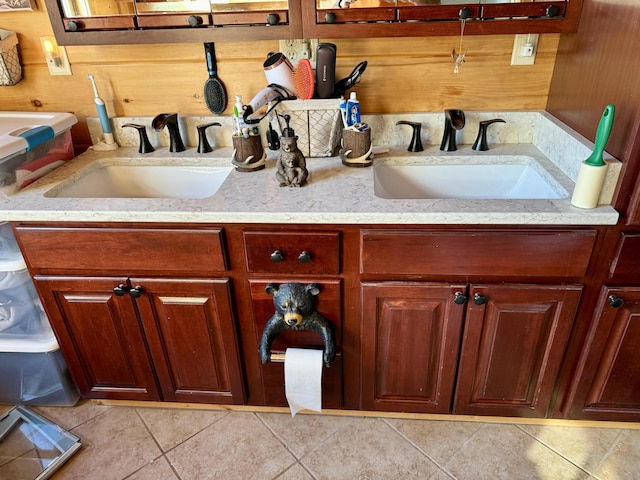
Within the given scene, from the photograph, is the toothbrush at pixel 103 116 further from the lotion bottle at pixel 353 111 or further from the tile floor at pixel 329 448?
the tile floor at pixel 329 448

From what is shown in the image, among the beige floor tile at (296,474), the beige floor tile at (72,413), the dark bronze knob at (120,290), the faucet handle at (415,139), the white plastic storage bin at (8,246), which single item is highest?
the faucet handle at (415,139)

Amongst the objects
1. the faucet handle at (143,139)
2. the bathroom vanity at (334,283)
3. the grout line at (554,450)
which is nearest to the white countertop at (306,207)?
the bathroom vanity at (334,283)

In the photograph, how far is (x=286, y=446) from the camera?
4.87 feet

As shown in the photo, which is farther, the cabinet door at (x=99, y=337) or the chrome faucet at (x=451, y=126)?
the chrome faucet at (x=451, y=126)

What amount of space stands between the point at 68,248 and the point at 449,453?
1324 millimetres

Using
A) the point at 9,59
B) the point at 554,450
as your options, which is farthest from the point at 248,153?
the point at 554,450

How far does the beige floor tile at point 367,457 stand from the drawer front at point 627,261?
79 centimetres

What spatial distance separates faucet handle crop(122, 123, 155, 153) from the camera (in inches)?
61.4

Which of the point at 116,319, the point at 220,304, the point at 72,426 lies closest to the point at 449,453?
the point at 220,304

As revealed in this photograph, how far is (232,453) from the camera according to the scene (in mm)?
1469

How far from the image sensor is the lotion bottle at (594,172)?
100cm

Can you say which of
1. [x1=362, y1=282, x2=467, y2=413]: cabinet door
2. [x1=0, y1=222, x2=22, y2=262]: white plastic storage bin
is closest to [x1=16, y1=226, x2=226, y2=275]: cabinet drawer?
[x1=0, y1=222, x2=22, y2=262]: white plastic storage bin

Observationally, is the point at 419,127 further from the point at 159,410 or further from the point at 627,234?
the point at 159,410

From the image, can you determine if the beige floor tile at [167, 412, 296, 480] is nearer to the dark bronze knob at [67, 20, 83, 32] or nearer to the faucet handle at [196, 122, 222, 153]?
the faucet handle at [196, 122, 222, 153]
